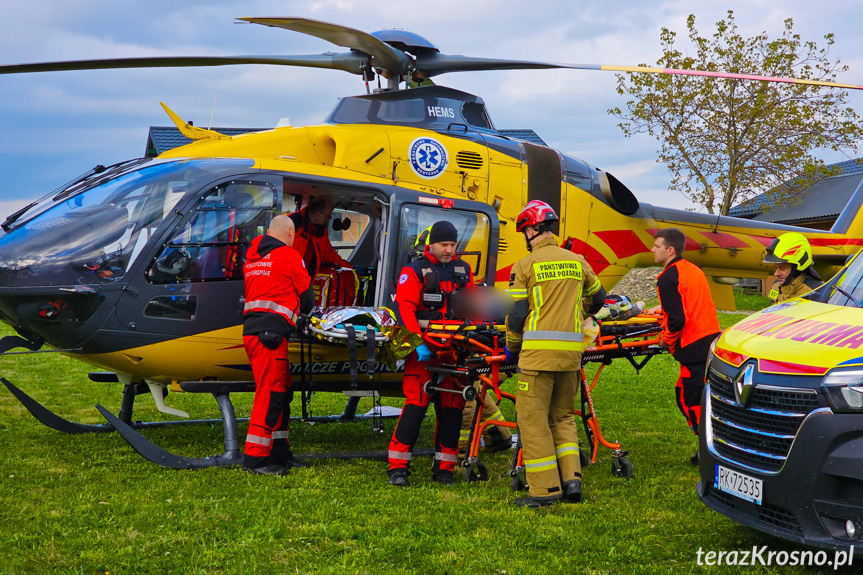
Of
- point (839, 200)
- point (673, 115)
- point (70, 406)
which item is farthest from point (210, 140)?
point (839, 200)

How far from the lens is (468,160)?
25.5 feet

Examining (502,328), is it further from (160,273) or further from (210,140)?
(210,140)

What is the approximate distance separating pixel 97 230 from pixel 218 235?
90 cm

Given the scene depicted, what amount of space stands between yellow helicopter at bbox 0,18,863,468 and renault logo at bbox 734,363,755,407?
9.80 ft

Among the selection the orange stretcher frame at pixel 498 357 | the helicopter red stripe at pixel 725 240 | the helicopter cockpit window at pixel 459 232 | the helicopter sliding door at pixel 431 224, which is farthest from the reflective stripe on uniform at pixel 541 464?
the helicopter red stripe at pixel 725 240

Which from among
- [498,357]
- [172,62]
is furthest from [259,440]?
[172,62]

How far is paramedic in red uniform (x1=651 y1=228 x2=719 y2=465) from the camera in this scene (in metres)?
6.30

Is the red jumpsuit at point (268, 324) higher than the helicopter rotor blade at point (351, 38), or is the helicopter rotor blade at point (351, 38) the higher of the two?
the helicopter rotor blade at point (351, 38)

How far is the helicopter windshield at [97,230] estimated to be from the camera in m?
5.94

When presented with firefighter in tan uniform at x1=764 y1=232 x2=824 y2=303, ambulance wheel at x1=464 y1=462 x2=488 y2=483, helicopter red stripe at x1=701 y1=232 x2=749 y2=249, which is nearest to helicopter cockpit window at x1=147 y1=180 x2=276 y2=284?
ambulance wheel at x1=464 y1=462 x2=488 y2=483

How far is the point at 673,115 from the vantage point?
84.3 feet

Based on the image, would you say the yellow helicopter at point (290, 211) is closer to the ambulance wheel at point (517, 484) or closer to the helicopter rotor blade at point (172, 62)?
the helicopter rotor blade at point (172, 62)

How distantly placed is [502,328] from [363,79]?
11.3ft

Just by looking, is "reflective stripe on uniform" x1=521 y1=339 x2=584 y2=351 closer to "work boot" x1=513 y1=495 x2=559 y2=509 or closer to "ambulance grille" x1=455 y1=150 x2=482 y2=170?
"work boot" x1=513 y1=495 x2=559 y2=509
